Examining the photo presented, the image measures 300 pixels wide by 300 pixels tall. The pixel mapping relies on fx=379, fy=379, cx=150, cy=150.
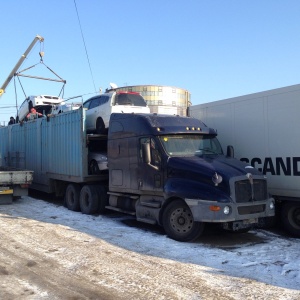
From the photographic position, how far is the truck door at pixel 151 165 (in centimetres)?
855

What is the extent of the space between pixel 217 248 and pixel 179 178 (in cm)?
164

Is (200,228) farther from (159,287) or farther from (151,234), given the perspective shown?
(159,287)

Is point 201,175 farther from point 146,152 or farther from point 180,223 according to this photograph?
point 146,152

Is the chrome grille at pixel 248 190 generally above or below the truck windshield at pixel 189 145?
below

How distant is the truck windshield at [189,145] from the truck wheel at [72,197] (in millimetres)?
4639

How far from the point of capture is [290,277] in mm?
5590

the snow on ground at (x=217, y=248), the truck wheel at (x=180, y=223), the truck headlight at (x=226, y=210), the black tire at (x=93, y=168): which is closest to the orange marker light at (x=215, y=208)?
the truck headlight at (x=226, y=210)

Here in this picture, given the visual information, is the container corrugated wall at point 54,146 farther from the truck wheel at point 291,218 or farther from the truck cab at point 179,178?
the truck wheel at point 291,218

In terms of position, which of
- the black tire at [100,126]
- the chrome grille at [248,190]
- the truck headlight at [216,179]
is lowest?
the chrome grille at [248,190]

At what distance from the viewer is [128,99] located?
40.1 ft

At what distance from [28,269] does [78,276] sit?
2.90ft

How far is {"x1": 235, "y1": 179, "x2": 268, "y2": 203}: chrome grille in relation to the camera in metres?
7.53

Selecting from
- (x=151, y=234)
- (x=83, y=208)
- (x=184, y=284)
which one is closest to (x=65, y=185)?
(x=83, y=208)

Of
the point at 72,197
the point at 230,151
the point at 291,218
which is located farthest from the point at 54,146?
the point at 291,218
